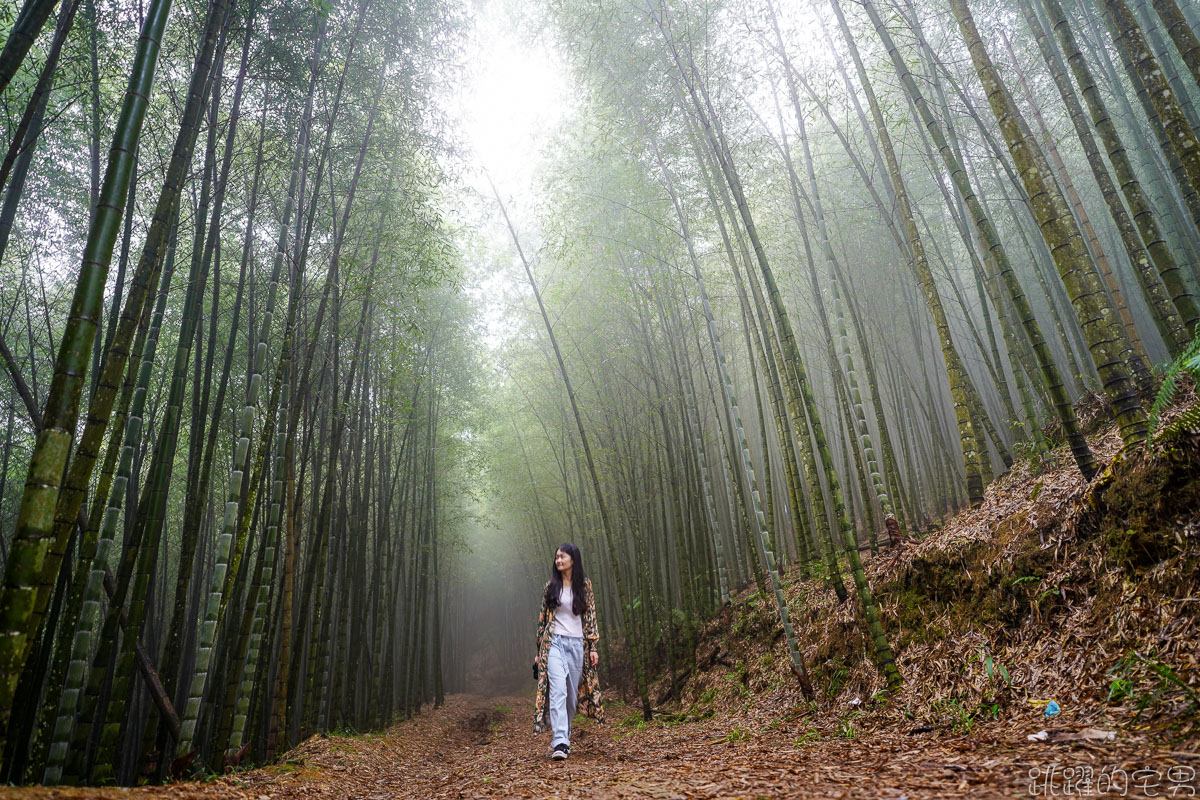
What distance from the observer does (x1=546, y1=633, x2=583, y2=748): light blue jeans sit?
3.05m

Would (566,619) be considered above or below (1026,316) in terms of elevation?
below

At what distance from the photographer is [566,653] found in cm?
326

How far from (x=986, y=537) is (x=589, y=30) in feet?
17.7

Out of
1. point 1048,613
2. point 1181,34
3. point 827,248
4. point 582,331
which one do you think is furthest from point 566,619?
point 582,331

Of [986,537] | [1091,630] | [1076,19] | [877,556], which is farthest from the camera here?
[1076,19]

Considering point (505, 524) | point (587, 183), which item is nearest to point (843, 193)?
point (587, 183)

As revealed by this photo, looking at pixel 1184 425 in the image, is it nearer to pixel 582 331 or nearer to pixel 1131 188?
pixel 1131 188

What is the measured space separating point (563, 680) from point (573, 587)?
0.51m

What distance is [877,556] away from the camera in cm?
480

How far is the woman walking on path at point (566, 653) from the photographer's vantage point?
311 cm

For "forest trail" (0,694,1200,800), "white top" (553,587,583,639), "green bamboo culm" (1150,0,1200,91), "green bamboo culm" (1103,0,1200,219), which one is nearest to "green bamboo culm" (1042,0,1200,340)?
"green bamboo culm" (1103,0,1200,219)

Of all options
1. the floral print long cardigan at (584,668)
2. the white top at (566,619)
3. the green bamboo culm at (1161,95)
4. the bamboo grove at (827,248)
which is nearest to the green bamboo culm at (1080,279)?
the bamboo grove at (827,248)

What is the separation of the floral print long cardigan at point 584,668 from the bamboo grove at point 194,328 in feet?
5.56

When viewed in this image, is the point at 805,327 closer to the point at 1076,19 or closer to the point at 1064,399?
the point at 1076,19
